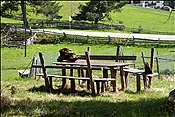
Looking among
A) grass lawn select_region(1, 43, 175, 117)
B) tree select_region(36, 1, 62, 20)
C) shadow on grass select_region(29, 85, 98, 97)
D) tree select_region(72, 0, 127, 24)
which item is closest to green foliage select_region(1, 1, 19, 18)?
tree select_region(36, 1, 62, 20)

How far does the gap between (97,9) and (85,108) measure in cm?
4889

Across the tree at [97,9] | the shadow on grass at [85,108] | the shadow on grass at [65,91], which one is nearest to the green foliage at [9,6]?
the tree at [97,9]

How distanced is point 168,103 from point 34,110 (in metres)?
3.04

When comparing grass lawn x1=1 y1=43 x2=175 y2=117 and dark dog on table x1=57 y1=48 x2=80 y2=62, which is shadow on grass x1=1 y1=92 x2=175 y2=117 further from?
dark dog on table x1=57 y1=48 x2=80 y2=62

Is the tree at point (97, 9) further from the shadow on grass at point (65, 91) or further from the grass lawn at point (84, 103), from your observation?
the shadow on grass at point (65, 91)

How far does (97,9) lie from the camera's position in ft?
186

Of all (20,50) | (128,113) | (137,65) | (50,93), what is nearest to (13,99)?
(50,93)

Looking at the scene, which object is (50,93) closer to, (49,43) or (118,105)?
(118,105)

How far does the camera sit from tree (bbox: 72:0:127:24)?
5569 centimetres

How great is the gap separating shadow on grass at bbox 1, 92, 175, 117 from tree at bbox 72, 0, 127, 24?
46.5 metres

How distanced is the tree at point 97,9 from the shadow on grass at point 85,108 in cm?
4651

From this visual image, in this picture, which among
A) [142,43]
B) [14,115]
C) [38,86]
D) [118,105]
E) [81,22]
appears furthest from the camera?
[81,22]

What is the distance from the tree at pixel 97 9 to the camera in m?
55.7

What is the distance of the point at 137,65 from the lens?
62.7 ft
